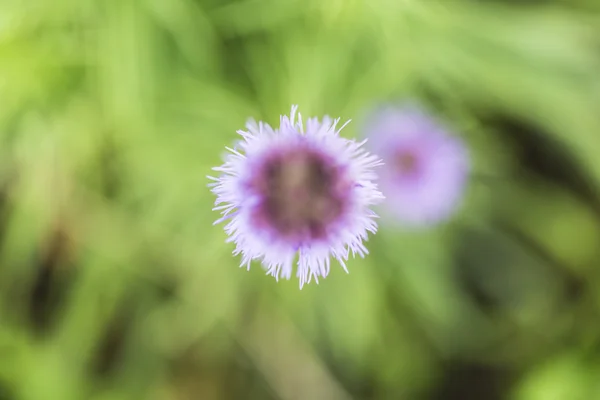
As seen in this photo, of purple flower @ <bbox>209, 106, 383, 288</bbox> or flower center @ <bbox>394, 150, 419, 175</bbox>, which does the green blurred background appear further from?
purple flower @ <bbox>209, 106, 383, 288</bbox>

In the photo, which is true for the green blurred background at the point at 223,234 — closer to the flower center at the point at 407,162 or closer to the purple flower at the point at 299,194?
the flower center at the point at 407,162

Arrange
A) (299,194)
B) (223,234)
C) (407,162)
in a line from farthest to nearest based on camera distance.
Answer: (407,162), (223,234), (299,194)

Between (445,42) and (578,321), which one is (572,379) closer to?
(578,321)

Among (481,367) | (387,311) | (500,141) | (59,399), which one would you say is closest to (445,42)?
(500,141)

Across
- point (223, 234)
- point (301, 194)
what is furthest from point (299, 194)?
point (223, 234)

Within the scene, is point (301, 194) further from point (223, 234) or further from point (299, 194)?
point (223, 234)

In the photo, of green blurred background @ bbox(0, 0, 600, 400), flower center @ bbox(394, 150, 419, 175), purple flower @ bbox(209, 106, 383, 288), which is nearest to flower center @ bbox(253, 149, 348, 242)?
purple flower @ bbox(209, 106, 383, 288)

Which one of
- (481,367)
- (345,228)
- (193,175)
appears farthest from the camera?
(481,367)
